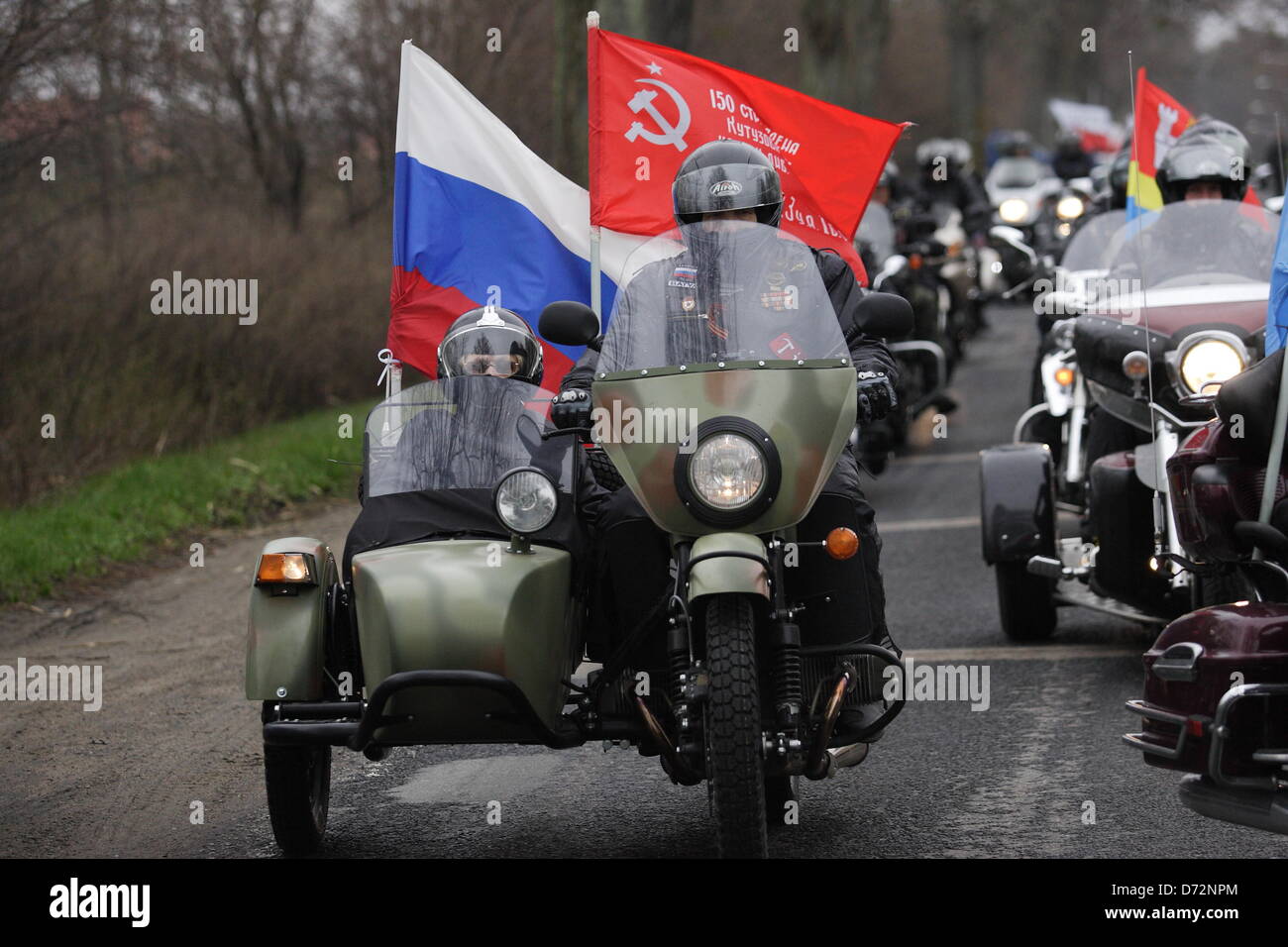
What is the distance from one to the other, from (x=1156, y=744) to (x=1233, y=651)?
0.34 meters

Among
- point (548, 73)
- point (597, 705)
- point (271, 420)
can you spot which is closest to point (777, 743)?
point (597, 705)

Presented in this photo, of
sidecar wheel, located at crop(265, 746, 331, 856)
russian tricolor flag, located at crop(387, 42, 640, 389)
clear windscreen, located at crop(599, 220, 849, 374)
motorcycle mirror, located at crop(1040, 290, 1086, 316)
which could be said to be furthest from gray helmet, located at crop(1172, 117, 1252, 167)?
sidecar wheel, located at crop(265, 746, 331, 856)

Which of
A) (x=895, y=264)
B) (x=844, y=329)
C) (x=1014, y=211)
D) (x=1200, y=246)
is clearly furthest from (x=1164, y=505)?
(x=895, y=264)

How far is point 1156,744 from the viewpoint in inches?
188

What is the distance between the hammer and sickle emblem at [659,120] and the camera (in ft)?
25.0

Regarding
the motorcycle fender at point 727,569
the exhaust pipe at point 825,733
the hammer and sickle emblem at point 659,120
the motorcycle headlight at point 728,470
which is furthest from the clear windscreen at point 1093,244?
the motorcycle fender at point 727,569

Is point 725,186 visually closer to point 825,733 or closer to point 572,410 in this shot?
point 572,410

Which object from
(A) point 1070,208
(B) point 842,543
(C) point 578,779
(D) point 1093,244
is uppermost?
(A) point 1070,208

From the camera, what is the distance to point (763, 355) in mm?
5297

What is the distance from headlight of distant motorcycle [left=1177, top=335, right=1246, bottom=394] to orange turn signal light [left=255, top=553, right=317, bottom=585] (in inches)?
137

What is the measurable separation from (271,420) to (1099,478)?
9599mm

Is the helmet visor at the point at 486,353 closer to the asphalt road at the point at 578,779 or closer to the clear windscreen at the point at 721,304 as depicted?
the clear windscreen at the point at 721,304

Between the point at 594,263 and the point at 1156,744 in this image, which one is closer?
the point at 1156,744

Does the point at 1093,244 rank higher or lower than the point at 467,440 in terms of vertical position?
higher
